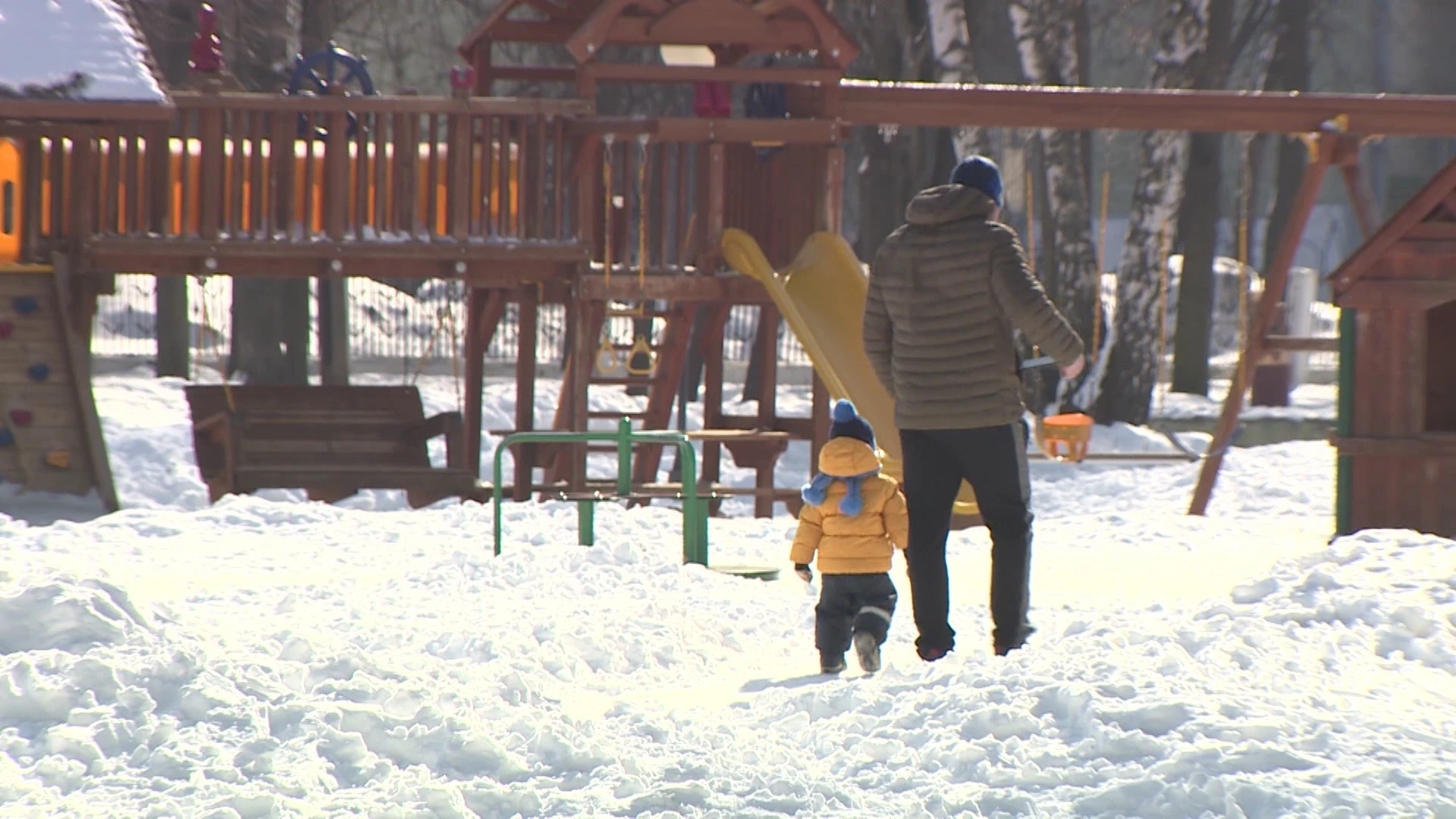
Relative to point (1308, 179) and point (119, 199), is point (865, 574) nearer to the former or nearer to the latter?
point (1308, 179)

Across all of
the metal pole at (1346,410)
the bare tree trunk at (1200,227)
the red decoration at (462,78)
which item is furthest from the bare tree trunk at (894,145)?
the metal pole at (1346,410)

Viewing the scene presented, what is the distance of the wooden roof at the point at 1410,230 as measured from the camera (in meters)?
11.1

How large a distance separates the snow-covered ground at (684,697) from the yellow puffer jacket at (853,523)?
390mm

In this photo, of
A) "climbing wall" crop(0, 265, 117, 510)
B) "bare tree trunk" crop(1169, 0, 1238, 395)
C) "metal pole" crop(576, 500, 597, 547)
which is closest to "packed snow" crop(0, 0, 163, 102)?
"climbing wall" crop(0, 265, 117, 510)

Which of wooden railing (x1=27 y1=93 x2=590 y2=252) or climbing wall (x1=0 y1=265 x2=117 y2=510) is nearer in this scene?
climbing wall (x1=0 y1=265 x2=117 y2=510)

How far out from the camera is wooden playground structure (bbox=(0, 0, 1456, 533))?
1284 centimetres

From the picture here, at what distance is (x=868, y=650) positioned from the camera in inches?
277

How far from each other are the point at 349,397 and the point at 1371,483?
763cm

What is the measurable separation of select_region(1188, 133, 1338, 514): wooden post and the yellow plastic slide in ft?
5.28

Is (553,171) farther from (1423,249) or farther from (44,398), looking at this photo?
(1423,249)

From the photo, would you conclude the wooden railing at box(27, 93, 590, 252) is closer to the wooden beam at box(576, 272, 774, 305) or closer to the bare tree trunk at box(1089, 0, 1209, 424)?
the wooden beam at box(576, 272, 774, 305)

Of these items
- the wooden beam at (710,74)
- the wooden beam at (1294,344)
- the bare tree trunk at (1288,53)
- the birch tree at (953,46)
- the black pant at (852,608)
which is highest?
the bare tree trunk at (1288,53)

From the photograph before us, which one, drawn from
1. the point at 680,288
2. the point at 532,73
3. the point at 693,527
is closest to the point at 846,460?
the point at 693,527

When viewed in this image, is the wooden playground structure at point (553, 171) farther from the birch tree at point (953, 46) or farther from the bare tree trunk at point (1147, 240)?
the bare tree trunk at point (1147, 240)
